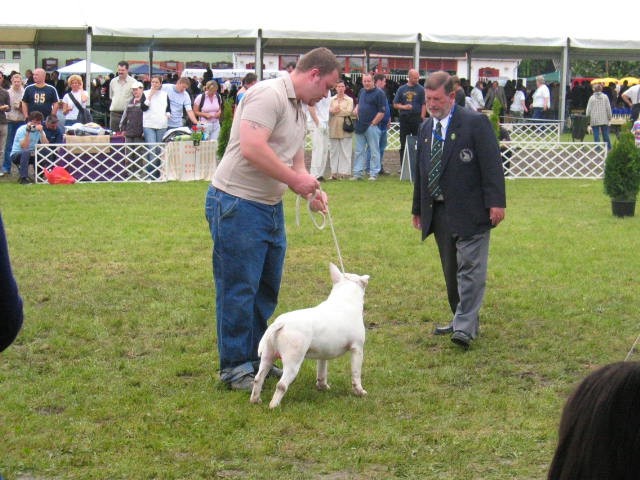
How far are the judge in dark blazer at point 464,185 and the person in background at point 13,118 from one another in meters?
12.9

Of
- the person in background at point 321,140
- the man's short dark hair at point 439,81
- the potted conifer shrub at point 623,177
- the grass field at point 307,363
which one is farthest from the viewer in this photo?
the person in background at point 321,140

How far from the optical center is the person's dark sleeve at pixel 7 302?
204 centimetres

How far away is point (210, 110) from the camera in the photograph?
19.8 m

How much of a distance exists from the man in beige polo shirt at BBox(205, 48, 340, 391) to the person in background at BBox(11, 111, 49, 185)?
40.0ft

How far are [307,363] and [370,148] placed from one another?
12097 mm

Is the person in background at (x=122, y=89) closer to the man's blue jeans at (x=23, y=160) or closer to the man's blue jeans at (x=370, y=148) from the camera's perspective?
the man's blue jeans at (x=23, y=160)

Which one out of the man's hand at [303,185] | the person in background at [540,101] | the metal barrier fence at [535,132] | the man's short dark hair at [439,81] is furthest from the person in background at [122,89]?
the person in background at [540,101]

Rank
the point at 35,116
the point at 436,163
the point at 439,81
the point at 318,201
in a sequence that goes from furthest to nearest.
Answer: the point at 35,116, the point at 436,163, the point at 439,81, the point at 318,201

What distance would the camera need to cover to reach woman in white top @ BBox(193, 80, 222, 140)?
64.8ft

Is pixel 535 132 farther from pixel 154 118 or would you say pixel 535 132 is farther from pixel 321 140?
pixel 154 118

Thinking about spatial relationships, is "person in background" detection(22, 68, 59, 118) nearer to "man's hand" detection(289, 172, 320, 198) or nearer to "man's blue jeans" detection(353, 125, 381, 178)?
"man's blue jeans" detection(353, 125, 381, 178)

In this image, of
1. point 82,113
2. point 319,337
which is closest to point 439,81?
point 319,337

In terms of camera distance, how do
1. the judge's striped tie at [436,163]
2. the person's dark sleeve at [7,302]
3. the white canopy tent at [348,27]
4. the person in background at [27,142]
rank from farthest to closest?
the white canopy tent at [348,27] < the person in background at [27,142] < the judge's striped tie at [436,163] < the person's dark sleeve at [7,302]

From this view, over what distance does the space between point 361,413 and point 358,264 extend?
453cm
